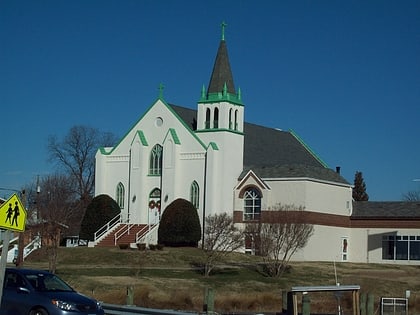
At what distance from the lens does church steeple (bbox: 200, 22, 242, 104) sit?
63.4m

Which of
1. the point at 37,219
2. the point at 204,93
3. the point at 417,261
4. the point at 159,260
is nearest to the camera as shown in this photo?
the point at 159,260

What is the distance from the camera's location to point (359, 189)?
320 feet

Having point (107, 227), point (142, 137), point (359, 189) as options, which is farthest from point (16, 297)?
point (359, 189)

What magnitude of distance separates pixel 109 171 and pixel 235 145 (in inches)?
415

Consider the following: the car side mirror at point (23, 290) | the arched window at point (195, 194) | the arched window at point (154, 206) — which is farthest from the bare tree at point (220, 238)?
the car side mirror at point (23, 290)

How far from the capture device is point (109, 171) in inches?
2660

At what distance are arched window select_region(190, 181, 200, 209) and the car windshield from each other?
40.0 metres

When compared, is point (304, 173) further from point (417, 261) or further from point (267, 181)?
point (417, 261)

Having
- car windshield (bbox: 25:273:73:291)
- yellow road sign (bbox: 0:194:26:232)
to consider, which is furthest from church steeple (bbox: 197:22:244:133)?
yellow road sign (bbox: 0:194:26:232)

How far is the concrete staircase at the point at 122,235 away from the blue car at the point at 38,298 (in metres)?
37.7

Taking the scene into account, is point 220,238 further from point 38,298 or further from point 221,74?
point 38,298

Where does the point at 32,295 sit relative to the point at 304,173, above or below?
below

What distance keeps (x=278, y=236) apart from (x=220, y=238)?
11.2 feet

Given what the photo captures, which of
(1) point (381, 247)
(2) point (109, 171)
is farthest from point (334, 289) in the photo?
(2) point (109, 171)
